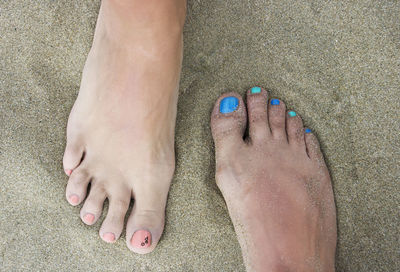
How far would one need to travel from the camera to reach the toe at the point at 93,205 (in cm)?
131

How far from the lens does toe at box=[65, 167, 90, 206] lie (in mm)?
1312

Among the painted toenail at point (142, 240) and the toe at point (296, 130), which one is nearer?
the painted toenail at point (142, 240)

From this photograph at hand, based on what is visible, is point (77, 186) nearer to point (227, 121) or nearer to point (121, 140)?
point (121, 140)

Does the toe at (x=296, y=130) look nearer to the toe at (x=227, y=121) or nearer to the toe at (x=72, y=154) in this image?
the toe at (x=227, y=121)

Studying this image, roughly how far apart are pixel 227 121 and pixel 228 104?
Result: 0.07m

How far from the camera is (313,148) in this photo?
1392 mm

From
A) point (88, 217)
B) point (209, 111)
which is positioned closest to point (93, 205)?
point (88, 217)

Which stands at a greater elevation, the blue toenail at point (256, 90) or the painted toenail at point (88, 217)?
the blue toenail at point (256, 90)

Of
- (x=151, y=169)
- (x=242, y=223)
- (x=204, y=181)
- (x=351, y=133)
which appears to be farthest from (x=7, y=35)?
(x=351, y=133)

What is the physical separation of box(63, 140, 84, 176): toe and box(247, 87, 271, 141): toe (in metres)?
0.65

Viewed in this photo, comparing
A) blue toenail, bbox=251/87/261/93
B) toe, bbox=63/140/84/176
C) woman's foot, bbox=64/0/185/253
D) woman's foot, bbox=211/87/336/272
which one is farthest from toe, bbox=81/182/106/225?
blue toenail, bbox=251/87/261/93

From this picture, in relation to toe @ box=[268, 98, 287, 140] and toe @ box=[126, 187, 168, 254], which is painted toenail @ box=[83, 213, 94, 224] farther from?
toe @ box=[268, 98, 287, 140]

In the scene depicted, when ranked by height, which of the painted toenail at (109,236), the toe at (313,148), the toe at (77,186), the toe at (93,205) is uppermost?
the toe at (313,148)

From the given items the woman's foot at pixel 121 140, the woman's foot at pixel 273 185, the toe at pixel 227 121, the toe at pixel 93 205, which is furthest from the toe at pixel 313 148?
the toe at pixel 93 205
